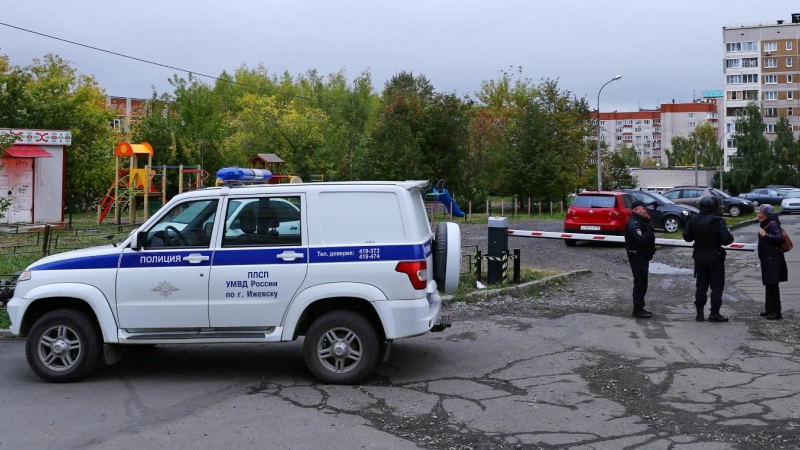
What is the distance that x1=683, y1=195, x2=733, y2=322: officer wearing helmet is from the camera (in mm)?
10922

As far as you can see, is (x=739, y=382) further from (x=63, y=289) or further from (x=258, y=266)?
(x=63, y=289)

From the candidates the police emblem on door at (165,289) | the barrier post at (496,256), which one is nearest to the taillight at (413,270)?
the police emblem on door at (165,289)

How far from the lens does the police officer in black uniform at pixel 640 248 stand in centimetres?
1143

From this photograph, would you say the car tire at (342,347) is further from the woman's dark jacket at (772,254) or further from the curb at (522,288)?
the woman's dark jacket at (772,254)

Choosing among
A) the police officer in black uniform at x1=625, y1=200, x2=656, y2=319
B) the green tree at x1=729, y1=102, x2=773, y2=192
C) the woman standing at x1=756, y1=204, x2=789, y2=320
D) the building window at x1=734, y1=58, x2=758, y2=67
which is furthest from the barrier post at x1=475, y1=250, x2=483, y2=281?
the building window at x1=734, y1=58, x2=758, y2=67

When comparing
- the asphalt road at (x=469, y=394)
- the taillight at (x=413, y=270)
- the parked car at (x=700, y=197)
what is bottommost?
the asphalt road at (x=469, y=394)

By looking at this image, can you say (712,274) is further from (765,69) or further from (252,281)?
(765,69)

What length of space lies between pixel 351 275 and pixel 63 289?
2.76 meters

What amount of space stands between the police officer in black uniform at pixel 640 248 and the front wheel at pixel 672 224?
17752 millimetres

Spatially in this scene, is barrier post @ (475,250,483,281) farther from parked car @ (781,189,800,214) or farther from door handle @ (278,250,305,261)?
parked car @ (781,189,800,214)

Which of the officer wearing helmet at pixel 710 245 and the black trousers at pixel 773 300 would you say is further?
the black trousers at pixel 773 300

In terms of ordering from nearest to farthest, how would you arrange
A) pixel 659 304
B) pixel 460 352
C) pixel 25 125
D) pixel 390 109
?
1. pixel 460 352
2. pixel 659 304
3. pixel 25 125
4. pixel 390 109

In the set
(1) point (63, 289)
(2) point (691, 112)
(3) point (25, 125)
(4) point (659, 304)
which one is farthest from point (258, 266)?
(2) point (691, 112)

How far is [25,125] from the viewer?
125ft
